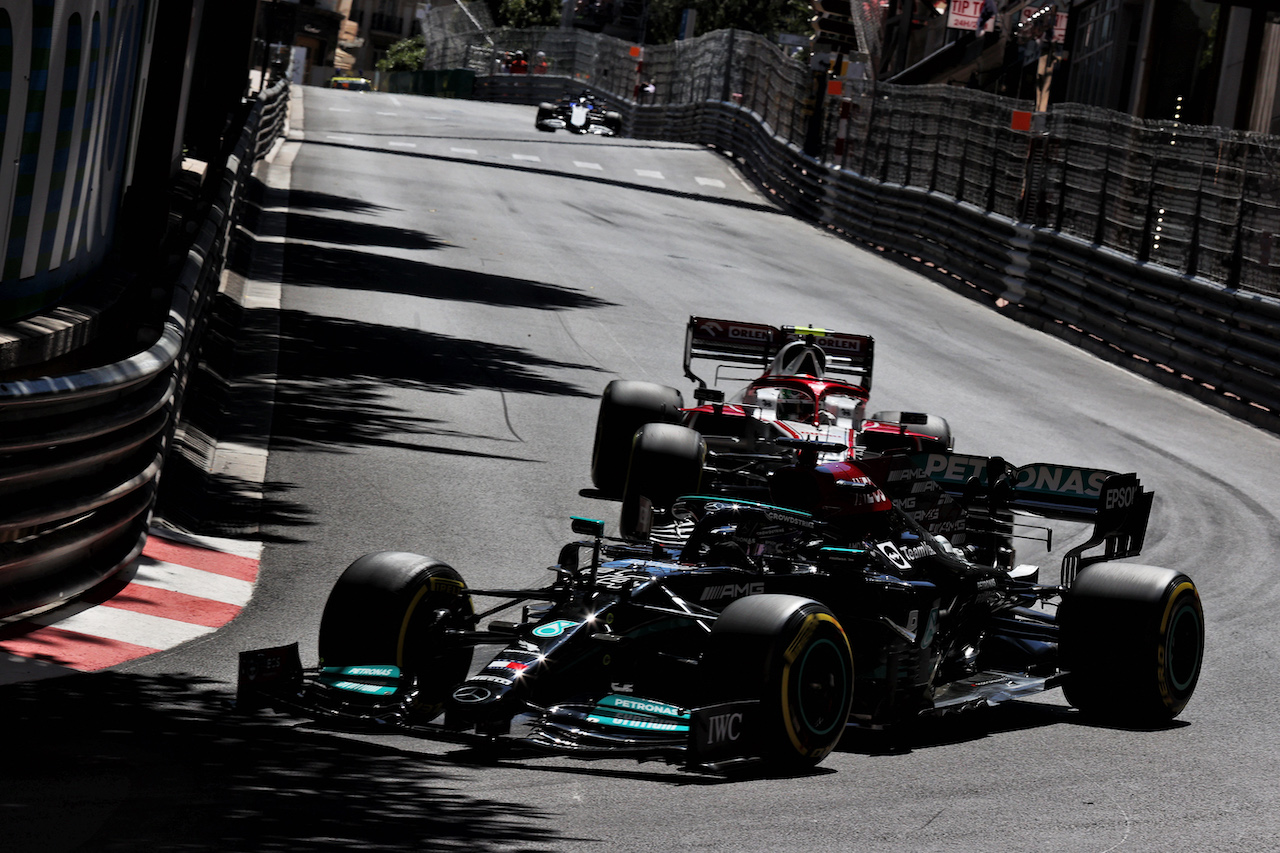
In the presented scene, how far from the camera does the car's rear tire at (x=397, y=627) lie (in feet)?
22.4

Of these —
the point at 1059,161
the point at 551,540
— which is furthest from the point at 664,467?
the point at 1059,161

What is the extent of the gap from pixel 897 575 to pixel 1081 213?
18.2m

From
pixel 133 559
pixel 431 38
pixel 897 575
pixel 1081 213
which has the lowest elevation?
pixel 133 559

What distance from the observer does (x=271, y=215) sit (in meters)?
26.5

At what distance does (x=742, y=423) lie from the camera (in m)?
12.5

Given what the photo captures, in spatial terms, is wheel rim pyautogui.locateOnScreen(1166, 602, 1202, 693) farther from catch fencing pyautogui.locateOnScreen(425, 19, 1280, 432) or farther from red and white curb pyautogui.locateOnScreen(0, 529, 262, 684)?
catch fencing pyautogui.locateOnScreen(425, 19, 1280, 432)

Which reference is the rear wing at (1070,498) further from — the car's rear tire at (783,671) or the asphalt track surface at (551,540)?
the car's rear tire at (783,671)

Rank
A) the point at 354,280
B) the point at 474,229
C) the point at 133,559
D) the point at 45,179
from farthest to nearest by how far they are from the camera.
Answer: the point at 474,229, the point at 354,280, the point at 45,179, the point at 133,559

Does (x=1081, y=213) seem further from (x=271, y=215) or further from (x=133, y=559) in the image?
(x=133, y=559)

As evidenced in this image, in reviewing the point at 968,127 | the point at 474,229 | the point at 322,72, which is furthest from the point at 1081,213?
the point at 322,72

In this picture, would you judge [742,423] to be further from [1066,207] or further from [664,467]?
[1066,207]

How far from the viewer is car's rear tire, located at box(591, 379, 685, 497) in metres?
12.2

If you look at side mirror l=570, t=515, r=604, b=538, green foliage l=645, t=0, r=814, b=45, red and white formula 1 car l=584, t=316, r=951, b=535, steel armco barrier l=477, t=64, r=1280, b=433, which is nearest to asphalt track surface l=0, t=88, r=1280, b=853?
steel armco barrier l=477, t=64, r=1280, b=433

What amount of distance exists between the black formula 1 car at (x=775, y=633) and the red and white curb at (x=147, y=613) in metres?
1.05
